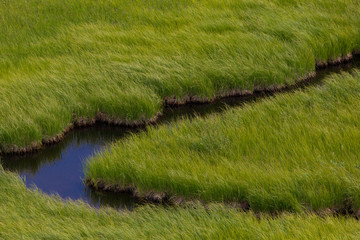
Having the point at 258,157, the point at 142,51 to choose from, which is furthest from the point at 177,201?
the point at 142,51

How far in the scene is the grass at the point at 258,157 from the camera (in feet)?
26.8

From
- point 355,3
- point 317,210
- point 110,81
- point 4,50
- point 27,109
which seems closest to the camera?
point 317,210

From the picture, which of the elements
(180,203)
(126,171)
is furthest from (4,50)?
(180,203)

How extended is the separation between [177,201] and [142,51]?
16.7 ft

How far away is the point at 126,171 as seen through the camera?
9031 mm

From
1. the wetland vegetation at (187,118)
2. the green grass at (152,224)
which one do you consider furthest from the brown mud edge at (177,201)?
the green grass at (152,224)

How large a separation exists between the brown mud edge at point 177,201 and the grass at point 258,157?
0.05 meters

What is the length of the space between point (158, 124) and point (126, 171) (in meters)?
2.22

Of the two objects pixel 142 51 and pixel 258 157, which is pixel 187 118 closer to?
pixel 258 157

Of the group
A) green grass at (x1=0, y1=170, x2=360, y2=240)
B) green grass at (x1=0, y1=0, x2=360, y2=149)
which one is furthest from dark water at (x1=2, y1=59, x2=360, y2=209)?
green grass at (x1=0, y1=170, x2=360, y2=240)

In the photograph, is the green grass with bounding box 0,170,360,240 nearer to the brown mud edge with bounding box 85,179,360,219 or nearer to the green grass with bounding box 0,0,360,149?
the brown mud edge with bounding box 85,179,360,219

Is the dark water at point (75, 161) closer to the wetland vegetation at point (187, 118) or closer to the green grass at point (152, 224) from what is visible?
the wetland vegetation at point (187, 118)

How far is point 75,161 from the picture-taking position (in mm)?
10211

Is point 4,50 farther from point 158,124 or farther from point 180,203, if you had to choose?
point 180,203
